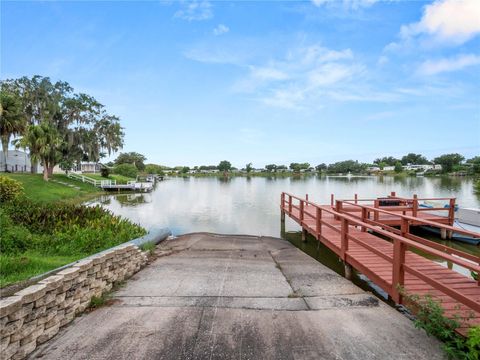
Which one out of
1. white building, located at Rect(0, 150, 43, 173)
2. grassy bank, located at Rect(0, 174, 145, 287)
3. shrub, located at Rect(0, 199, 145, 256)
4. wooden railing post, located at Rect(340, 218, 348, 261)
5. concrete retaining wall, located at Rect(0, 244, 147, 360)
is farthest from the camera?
white building, located at Rect(0, 150, 43, 173)

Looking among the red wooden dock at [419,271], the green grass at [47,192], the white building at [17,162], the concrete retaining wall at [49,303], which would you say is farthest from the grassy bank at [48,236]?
the white building at [17,162]

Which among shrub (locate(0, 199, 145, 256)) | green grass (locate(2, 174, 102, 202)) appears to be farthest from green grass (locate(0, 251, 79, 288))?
green grass (locate(2, 174, 102, 202))

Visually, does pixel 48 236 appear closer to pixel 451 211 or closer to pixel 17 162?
pixel 451 211

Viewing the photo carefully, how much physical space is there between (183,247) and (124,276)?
323cm

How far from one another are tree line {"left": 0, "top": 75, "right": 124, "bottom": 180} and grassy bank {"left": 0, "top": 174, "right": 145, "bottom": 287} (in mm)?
20510

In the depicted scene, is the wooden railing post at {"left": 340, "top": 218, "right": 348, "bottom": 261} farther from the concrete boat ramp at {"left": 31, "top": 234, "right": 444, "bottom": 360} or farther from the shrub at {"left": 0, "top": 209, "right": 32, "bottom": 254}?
the shrub at {"left": 0, "top": 209, "right": 32, "bottom": 254}

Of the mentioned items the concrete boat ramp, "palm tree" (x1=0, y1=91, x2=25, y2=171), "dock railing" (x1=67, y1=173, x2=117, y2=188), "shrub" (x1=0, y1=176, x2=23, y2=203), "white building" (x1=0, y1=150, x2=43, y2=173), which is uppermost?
"palm tree" (x1=0, y1=91, x2=25, y2=171)

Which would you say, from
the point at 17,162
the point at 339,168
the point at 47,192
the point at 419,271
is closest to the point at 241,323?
the point at 419,271

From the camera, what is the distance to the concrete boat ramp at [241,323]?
3033 millimetres

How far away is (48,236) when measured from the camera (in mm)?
6543

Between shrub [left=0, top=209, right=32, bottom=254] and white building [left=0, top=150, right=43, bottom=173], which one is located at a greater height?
white building [left=0, top=150, right=43, bottom=173]

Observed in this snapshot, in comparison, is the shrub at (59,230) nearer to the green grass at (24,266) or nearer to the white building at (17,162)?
the green grass at (24,266)

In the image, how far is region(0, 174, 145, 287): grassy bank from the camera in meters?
4.61

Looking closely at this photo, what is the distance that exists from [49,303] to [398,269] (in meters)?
4.86
